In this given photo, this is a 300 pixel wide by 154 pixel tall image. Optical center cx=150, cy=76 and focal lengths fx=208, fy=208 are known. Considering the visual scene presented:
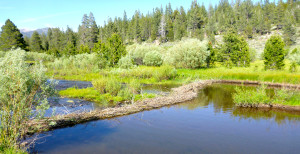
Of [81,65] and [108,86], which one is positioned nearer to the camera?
[108,86]

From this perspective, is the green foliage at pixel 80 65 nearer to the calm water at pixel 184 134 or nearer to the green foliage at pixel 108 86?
the green foliage at pixel 108 86

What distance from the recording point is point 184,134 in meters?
11.4

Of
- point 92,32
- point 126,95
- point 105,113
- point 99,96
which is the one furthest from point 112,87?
point 92,32

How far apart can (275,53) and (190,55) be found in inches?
560

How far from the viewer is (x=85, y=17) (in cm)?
9375

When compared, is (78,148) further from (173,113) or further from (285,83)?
(285,83)

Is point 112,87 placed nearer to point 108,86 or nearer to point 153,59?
point 108,86

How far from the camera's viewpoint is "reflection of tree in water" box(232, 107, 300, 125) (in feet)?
46.6

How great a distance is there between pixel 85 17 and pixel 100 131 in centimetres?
9142

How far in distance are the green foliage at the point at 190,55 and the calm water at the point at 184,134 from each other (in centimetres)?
2451

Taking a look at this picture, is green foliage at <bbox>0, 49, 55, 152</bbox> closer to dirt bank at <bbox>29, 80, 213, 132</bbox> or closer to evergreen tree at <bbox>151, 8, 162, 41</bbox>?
dirt bank at <bbox>29, 80, 213, 132</bbox>

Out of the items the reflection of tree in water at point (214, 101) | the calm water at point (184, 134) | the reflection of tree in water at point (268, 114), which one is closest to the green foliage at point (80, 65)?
the reflection of tree in water at point (214, 101)

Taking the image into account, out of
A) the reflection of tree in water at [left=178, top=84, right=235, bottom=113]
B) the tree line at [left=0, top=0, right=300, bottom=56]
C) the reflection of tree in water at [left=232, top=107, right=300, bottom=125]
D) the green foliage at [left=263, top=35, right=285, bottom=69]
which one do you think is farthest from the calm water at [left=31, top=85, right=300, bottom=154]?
the tree line at [left=0, top=0, right=300, bottom=56]

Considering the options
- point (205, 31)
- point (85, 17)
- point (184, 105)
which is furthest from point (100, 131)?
point (205, 31)
